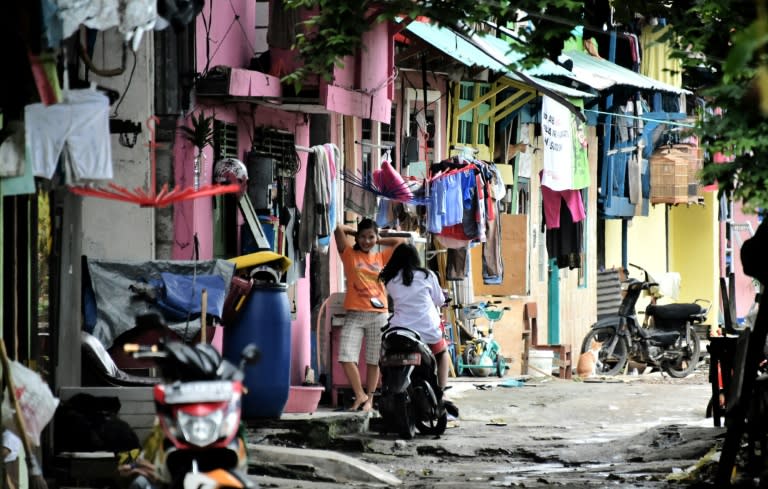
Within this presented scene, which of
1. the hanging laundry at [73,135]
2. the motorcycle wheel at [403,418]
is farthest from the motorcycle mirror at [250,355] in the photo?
the motorcycle wheel at [403,418]

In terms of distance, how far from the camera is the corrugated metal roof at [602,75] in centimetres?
2675

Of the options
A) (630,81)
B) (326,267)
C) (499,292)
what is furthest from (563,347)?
(326,267)

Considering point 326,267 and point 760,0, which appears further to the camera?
point 326,267

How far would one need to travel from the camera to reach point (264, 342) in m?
14.5

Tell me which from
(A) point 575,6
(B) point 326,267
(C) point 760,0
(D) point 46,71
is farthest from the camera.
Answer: (B) point 326,267

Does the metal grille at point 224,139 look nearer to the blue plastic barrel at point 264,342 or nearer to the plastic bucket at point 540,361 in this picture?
the blue plastic barrel at point 264,342

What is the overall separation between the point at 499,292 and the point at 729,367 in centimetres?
1093

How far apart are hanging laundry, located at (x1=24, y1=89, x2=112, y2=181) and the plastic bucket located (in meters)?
16.4

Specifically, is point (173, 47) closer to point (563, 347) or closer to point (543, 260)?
point (563, 347)

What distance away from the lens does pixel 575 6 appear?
1095 centimetres

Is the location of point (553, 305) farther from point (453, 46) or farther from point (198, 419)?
point (198, 419)

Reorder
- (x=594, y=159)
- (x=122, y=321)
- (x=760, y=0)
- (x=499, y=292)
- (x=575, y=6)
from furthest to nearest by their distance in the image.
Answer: (x=594, y=159), (x=499, y=292), (x=122, y=321), (x=575, y=6), (x=760, y=0)

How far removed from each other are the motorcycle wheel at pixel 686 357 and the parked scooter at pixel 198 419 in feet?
63.9

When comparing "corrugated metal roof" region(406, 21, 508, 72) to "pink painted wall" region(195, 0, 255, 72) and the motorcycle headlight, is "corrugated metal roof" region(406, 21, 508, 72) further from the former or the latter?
the motorcycle headlight
